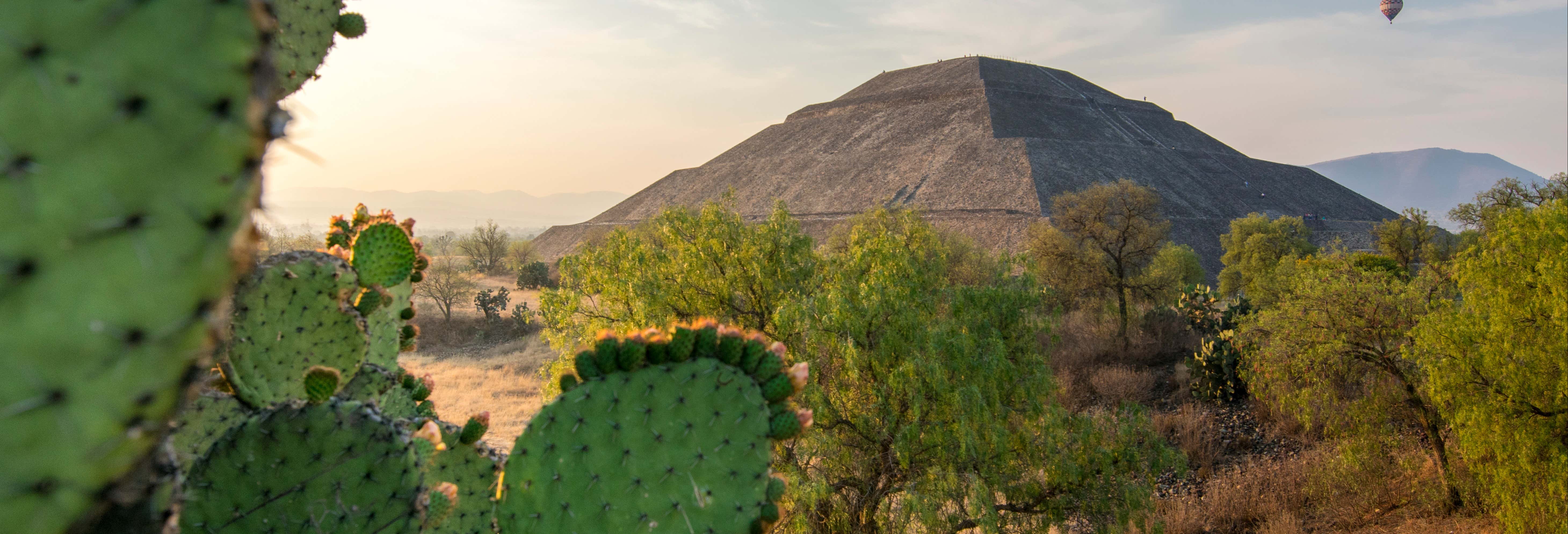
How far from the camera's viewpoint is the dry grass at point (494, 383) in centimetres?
1709

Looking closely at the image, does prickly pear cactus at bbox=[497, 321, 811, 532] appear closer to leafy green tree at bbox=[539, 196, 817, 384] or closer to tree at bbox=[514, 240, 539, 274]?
leafy green tree at bbox=[539, 196, 817, 384]

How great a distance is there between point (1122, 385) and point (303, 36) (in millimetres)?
20342

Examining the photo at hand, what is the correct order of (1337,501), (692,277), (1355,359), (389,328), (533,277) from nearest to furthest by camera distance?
1. (389,328)
2. (692,277)
3. (1355,359)
4. (1337,501)
5. (533,277)

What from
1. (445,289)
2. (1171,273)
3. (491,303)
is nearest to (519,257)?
(445,289)

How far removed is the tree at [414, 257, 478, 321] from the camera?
32531mm

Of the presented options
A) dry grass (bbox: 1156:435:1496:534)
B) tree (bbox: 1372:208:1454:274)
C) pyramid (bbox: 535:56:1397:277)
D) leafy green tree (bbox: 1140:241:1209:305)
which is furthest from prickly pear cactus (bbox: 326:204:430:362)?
pyramid (bbox: 535:56:1397:277)

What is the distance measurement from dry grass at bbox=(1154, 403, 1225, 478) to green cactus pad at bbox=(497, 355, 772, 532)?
14742 millimetres

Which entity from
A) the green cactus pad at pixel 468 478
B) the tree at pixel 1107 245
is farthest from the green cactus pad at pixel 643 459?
the tree at pixel 1107 245

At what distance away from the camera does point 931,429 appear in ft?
30.6

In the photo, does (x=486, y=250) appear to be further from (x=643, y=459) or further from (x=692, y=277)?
(x=643, y=459)

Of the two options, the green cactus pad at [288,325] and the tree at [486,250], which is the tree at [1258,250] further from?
the tree at [486,250]

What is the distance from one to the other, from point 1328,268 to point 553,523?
1956 cm

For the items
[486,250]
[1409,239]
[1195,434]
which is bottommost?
[1195,434]

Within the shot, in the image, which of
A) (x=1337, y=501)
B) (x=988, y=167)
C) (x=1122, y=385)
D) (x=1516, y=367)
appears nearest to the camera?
(x=1516, y=367)
